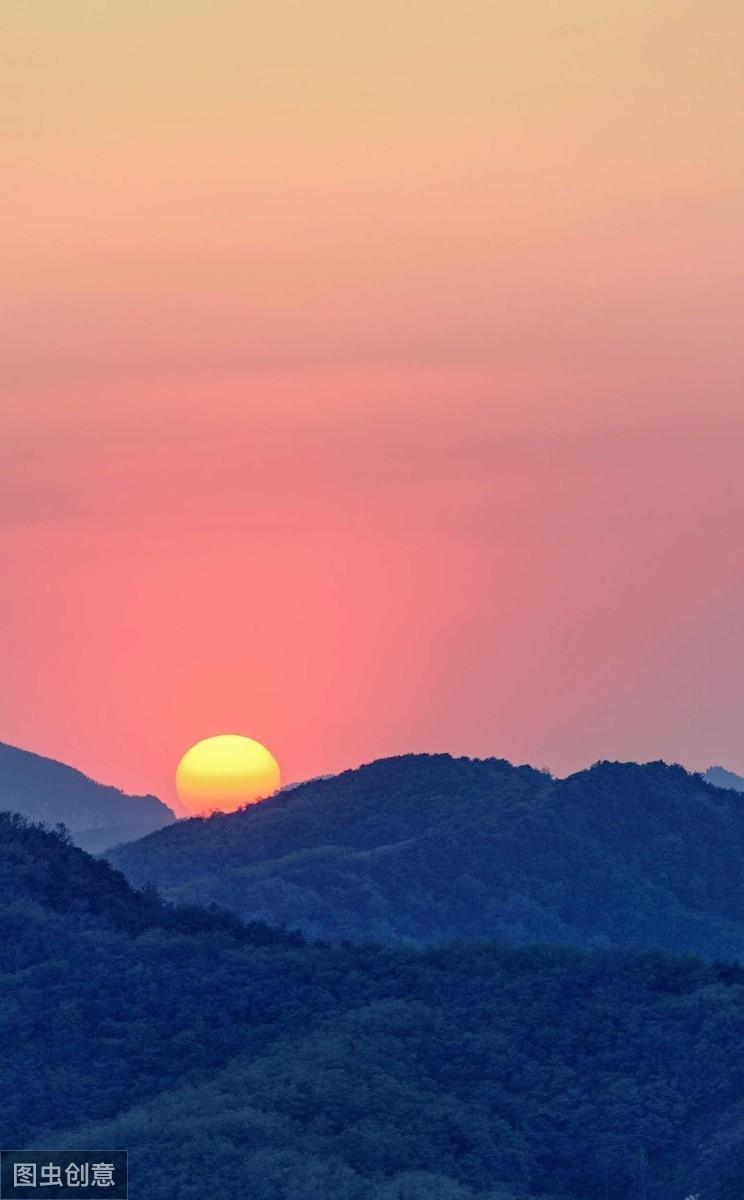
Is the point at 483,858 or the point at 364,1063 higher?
the point at 483,858

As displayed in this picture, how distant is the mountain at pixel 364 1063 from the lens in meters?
57.8

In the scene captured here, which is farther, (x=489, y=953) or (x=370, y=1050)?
(x=489, y=953)

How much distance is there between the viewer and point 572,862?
14138cm

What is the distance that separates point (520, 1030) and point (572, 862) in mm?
71799

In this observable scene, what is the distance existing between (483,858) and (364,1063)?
253ft

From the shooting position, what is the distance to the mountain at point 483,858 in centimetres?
13112

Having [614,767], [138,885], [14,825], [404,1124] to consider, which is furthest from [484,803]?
[404,1124]

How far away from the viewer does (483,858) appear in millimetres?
141000

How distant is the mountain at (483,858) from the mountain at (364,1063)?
159 feet

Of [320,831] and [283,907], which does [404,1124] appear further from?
[320,831]

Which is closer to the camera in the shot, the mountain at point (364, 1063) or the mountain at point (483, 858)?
the mountain at point (364, 1063)

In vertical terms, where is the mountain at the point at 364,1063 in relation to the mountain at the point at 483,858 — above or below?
below

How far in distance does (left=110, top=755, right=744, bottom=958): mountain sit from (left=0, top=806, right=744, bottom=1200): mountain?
1906 inches

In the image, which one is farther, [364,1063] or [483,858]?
[483,858]
